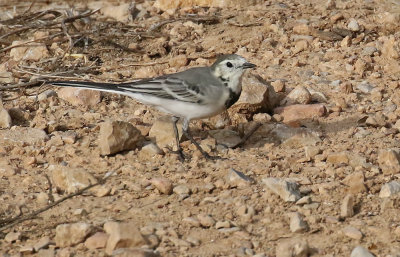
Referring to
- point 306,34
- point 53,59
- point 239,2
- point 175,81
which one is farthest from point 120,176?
point 239,2

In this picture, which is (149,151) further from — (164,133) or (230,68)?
(230,68)

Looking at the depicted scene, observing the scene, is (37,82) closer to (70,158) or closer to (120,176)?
(70,158)

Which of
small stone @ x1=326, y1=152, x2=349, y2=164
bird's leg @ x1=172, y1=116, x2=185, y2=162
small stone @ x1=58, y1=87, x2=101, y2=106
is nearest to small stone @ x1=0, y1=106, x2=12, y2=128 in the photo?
small stone @ x1=58, y1=87, x2=101, y2=106

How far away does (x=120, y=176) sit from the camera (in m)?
6.68

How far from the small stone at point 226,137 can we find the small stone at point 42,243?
2.28 meters

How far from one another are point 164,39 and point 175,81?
2152mm

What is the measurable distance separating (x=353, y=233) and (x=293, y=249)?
528mm

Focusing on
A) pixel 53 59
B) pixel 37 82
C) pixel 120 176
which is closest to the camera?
pixel 120 176

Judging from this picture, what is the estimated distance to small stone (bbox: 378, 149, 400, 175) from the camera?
6723mm

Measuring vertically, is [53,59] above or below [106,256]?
below

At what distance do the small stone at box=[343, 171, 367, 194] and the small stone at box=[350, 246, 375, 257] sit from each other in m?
0.89

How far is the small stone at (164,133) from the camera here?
7.43 metres

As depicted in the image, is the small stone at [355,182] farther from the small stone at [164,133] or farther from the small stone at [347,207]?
the small stone at [164,133]

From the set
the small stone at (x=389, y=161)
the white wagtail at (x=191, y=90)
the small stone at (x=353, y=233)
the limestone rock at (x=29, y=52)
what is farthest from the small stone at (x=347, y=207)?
the limestone rock at (x=29, y=52)
